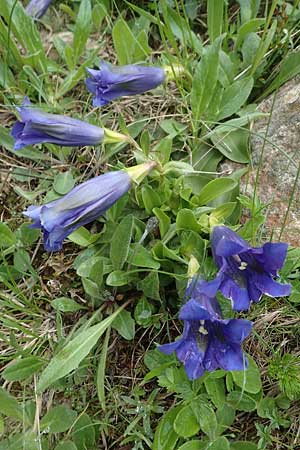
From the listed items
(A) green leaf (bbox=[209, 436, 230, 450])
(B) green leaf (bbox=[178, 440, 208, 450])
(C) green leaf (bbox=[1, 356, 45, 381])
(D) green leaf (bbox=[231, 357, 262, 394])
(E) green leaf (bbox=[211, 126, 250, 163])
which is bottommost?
(B) green leaf (bbox=[178, 440, 208, 450])

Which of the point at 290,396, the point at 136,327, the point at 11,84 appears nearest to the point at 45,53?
the point at 11,84

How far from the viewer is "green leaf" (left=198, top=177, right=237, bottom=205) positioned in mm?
1840

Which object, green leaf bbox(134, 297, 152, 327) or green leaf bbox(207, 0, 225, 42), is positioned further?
green leaf bbox(207, 0, 225, 42)

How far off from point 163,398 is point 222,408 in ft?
0.58

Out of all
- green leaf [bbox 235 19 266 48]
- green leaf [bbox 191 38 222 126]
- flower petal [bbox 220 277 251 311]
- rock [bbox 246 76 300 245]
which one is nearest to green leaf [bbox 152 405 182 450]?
flower petal [bbox 220 277 251 311]

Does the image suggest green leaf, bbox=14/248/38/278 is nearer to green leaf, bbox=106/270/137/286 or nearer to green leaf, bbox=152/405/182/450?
green leaf, bbox=106/270/137/286

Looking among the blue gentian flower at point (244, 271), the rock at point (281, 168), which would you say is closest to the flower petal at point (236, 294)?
the blue gentian flower at point (244, 271)

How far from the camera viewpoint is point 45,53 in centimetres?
241

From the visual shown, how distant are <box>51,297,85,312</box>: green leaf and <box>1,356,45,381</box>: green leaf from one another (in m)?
0.17

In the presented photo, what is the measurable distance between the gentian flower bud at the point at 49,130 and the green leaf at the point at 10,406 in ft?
2.15

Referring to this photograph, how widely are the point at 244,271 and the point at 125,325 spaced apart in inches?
15.7

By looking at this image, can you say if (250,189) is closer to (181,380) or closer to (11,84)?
(181,380)

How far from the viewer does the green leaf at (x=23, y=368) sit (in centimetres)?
169

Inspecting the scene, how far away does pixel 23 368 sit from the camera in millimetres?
1718
